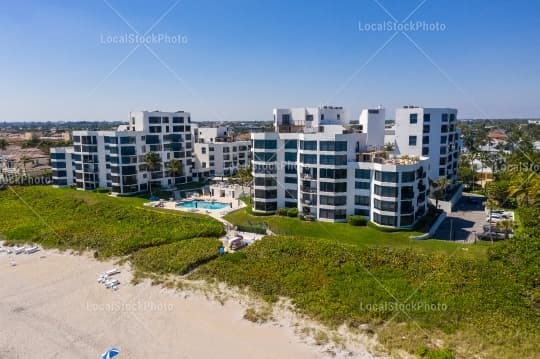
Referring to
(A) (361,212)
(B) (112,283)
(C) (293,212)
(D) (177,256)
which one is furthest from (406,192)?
(B) (112,283)

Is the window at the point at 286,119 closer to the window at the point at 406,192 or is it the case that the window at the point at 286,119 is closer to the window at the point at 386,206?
the window at the point at 386,206

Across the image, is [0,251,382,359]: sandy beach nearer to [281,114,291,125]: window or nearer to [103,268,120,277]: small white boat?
[103,268,120,277]: small white boat

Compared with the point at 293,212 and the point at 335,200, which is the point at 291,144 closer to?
the point at 293,212

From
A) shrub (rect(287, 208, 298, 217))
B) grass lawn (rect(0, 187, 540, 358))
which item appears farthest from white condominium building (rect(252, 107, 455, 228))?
grass lawn (rect(0, 187, 540, 358))

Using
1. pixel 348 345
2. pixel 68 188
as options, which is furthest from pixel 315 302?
pixel 68 188

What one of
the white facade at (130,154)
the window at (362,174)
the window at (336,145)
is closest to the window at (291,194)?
the window at (336,145)
